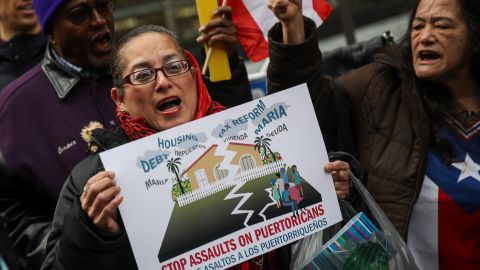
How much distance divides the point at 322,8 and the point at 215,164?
140 centimetres

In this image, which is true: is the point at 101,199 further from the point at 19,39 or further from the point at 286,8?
the point at 19,39

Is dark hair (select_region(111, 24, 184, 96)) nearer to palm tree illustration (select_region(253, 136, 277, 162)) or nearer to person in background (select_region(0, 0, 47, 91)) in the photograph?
palm tree illustration (select_region(253, 136, 277, 162))

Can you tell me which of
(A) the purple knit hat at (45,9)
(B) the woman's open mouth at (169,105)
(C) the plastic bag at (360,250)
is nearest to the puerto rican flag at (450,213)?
(C) the plastic bag at (360,250)

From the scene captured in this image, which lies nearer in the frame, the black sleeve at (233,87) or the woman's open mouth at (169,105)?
the woman's open mouth at (169,105)

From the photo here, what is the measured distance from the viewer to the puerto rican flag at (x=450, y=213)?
2971 millimetres

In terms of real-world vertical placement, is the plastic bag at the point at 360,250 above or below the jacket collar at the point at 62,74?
below

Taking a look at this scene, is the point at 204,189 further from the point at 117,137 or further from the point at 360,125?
the point at 360,125

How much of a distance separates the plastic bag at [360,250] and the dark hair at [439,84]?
68cm

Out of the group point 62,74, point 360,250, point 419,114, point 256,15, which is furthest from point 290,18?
point 62,74

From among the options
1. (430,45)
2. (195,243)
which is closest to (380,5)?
(430,45)

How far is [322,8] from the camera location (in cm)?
344

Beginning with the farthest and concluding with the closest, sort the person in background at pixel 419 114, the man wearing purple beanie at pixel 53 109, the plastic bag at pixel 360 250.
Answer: the man wearing purple beanie at pixel 53 109 → the person in background at pixel 419 114 → the plastic bag at pixel 360 250

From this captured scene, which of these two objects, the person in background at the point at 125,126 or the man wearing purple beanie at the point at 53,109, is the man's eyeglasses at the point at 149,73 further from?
the man wearing purple beanie at the point at 53,109

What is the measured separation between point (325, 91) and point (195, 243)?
114cm
